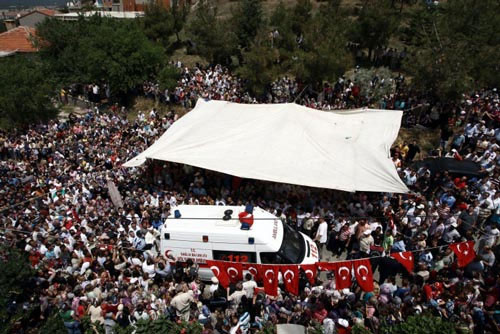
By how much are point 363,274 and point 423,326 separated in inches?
73.2

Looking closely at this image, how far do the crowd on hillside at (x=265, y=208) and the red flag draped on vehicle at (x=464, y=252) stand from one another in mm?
216

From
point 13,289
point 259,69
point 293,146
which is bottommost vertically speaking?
point 13,289

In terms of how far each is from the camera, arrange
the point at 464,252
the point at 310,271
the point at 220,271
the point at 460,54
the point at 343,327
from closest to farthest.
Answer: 1. the point at 343,327
2. the point at 464,252
3. the point at 310,271
4. the point at 220,271
5. the point at 460,54

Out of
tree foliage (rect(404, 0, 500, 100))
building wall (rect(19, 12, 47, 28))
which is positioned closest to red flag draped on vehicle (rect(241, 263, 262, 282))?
tree foliage (rect(404, 0, 500, 100))

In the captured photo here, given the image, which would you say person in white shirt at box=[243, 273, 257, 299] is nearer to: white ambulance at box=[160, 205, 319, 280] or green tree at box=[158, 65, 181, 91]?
white ambulance at box=[160, 205, 319, 280]

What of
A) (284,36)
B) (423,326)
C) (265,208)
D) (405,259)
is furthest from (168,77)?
(423,326)

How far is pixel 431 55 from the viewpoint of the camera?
1656 cm

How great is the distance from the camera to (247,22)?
100 feet

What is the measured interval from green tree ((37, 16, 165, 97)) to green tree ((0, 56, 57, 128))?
3314 mm

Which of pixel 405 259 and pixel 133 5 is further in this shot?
pixel 133 5

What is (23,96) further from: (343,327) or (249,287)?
(343,327)

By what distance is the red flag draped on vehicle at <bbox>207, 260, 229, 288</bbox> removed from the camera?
29.7ft

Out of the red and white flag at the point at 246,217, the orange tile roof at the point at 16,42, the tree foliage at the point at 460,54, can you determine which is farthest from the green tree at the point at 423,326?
the orange tile roof at the point at 16,42

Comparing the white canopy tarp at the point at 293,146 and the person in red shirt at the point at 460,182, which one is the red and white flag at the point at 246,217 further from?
the person in red shirt at the point at 460,182
